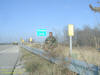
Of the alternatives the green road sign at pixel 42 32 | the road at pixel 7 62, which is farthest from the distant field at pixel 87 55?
the green road sign at pixel 42 32

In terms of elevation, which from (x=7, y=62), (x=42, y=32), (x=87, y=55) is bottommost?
(x=7, y=62)

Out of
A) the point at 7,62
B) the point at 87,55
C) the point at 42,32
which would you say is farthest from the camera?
the point at 42,32

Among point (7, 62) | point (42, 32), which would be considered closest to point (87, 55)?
point (7, 62)

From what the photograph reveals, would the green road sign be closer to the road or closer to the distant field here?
the road

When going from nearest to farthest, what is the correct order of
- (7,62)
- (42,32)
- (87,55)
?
(87,55), (7,62), (42,32)

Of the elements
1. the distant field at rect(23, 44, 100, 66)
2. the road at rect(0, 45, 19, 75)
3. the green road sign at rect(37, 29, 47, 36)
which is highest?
the green road sign at rect(37, 29, 47, 36)

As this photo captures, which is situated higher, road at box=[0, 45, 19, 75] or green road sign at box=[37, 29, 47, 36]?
green road sign at box=[37, 29, 47, 36]

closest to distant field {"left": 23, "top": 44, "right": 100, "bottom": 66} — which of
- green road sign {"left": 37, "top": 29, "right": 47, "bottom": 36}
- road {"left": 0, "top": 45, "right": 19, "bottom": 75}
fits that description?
road {"left": 0, "top": 45, "right": 19, "bottom": 75}

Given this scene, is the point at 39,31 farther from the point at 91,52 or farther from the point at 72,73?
the point at 72,73

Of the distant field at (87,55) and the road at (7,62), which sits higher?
the distant field at (87,55)

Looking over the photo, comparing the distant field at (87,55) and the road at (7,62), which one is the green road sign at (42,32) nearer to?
the road at (7,62)

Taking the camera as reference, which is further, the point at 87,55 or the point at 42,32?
the point at 42,32

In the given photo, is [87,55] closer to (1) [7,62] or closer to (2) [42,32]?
(1) [7,62]

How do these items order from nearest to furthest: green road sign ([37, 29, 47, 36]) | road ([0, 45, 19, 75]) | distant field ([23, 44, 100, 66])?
distant field ([23, 44, 100, 66]) → road ([0, 45, 19, 75]) → green road sign ([37, 29, 47, 36])
